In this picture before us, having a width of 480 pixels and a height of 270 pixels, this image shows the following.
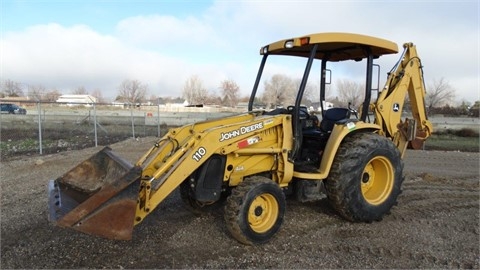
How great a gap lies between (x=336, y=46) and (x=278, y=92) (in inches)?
57.8

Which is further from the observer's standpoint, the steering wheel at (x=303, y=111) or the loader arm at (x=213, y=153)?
the steering wheel at (x=303, y=111)

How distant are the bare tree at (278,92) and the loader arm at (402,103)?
1.38 meters

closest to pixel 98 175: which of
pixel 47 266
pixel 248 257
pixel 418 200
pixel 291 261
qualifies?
pixel 47 266

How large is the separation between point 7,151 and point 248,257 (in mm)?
11004

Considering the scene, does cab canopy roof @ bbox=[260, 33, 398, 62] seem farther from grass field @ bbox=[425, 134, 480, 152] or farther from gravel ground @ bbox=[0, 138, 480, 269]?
grass field @ bbox=[425, 134, 480, 152]

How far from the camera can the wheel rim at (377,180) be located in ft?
19.5

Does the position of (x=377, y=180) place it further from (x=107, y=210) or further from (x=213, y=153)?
(x=107, y=210)

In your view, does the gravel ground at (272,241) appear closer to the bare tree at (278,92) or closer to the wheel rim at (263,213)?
the wheel rim at (263,213)

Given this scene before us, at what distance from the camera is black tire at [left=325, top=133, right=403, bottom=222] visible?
5.46m

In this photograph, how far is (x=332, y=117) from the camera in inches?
251

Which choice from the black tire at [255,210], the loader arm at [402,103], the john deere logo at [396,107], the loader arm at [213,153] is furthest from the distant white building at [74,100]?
the john deere logo at [396,107]

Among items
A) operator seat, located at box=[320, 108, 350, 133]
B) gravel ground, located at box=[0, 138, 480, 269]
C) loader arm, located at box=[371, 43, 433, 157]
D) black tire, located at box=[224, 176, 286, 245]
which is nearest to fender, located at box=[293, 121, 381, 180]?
operator seat, located at box=[320, 108, 350, 133]

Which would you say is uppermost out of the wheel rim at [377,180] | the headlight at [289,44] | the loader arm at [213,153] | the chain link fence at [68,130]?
the headlight at [289,44]

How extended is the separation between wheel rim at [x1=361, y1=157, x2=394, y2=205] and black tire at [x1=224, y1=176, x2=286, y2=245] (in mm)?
1623
